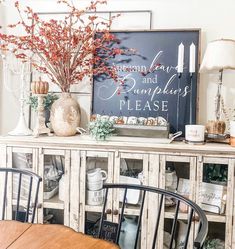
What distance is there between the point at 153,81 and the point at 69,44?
0.69m

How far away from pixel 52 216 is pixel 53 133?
0.61 metres

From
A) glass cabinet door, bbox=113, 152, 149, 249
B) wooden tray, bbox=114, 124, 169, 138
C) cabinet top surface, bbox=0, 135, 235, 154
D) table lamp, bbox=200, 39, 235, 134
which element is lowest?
glass cabinet door, bbox=113, 152, 149, 249

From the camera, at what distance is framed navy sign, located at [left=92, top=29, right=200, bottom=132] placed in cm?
229

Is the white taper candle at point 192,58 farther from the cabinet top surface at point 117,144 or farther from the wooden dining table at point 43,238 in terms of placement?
the wooden dining table at point 43,238

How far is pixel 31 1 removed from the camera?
8.34ft

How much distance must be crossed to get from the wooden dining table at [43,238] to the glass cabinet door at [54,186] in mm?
767

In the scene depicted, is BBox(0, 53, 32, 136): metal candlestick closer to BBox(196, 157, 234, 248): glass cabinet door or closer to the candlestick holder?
the candlestick holder

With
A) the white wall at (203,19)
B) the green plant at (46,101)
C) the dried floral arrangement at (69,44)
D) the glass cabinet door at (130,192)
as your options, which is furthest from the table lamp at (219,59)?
the green plant at (46,101)

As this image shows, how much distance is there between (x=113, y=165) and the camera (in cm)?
209

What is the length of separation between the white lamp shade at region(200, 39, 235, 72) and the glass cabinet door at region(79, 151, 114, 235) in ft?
3.01

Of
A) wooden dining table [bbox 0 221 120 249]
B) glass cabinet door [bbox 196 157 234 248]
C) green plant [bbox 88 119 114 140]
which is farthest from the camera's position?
green plant [bbox 88 119 114 140]

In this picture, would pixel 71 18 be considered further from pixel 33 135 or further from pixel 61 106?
pixel 33 135

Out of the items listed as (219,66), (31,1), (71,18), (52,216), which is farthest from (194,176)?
(31,1)

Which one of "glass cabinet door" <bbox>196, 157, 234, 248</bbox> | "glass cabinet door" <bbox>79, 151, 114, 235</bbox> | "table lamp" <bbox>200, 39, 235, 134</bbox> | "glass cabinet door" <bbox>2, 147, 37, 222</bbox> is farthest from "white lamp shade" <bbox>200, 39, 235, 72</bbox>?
"glass cabinet door" <bbox>2, 147, 37, 222</bbox>
